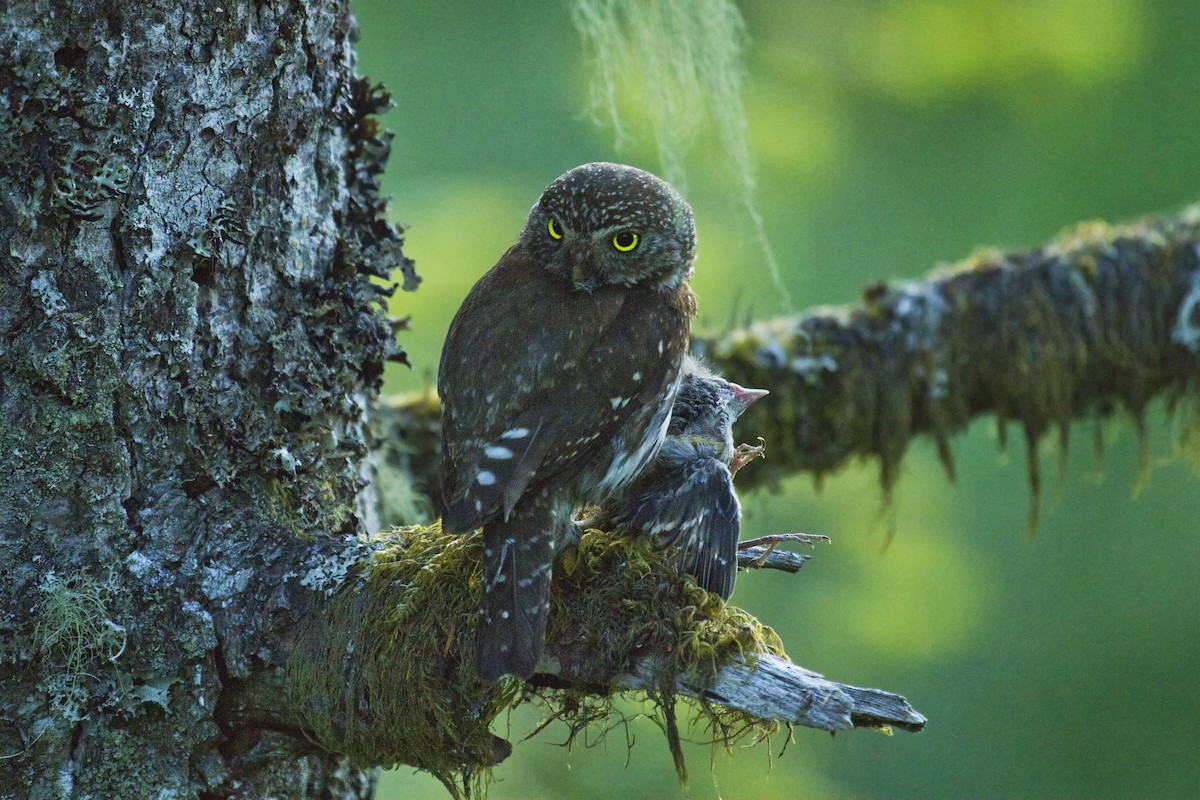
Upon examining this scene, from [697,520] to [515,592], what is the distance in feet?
1.33

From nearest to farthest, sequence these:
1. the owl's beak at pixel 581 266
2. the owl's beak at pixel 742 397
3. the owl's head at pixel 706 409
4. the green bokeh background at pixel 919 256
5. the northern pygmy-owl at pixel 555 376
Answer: the northern pygmy-owl at pixel 555 376 < the owl's beak at pixel 581 266 < the owl's head at pixel 706 409 < the owl's beak at pixel 742 397 < the green bokeh background at pixel 919 256

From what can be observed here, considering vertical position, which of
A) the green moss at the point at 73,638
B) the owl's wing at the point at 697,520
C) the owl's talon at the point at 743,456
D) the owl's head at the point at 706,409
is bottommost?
the green moss at the point at 73,638

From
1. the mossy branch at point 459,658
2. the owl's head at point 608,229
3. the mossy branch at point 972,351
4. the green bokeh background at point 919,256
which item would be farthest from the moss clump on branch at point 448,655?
the green bokeh background at point 919,256

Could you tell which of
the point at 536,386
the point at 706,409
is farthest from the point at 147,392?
the point at 706,409

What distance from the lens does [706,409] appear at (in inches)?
95.0

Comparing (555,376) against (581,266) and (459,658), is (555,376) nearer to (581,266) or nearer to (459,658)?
(581,266)

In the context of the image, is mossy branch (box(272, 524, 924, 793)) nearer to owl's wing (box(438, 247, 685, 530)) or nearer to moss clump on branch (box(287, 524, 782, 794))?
moss clump on branch (box(287, 524, 782, 794))

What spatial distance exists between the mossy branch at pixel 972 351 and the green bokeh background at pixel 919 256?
0.98 m

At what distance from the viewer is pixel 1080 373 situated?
3336 mm

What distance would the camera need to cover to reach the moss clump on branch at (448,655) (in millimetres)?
1703

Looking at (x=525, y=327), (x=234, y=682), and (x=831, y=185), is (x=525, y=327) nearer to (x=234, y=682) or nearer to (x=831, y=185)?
(x=234, y=682)

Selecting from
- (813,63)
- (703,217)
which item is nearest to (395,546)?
(703,217)

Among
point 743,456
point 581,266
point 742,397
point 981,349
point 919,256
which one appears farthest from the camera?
point 919,256

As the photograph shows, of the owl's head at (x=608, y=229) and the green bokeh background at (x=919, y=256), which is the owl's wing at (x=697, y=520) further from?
the green bokeh background at (x=919, y=256)
